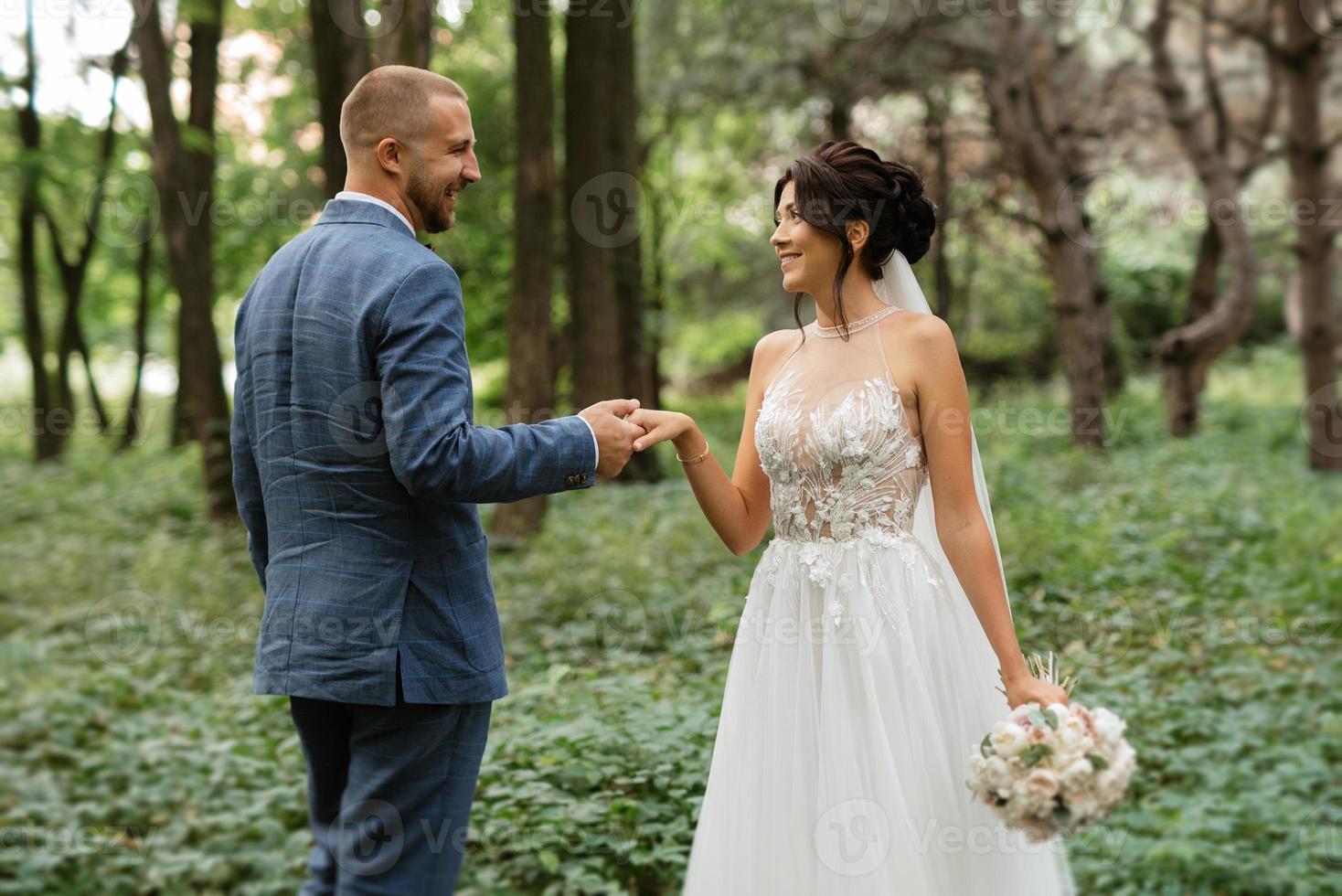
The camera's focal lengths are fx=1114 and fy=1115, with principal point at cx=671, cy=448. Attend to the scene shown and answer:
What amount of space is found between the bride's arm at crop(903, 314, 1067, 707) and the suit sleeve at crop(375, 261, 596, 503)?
1173 mm

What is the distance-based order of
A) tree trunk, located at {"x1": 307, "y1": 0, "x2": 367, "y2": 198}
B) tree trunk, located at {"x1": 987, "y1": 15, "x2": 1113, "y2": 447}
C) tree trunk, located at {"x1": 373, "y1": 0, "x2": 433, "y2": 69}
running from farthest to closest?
tree trunk, located at {"x1": 987, "y1": 15, "x2": 1113, "y2": 447}, tree trunk, located at {"x1": 307, "y1": 0, "x2": 367, "y2": 198}, tree trunk, located at {"x1": 373, "y1": 0, "x2": 433, "y2": 69}

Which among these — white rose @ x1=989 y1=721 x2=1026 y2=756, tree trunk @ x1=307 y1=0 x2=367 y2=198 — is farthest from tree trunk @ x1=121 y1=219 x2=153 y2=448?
white rose @ x1=989 y1=721 x2=1026 y2=756

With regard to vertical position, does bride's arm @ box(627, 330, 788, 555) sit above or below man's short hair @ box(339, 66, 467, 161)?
below

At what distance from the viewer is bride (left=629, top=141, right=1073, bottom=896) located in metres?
3.09

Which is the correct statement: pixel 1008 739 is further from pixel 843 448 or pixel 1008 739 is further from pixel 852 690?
pixel 843 448

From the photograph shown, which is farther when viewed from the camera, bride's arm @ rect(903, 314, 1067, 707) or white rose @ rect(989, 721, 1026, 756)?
bride's arm @ rect(903, 314, 1067, 707)

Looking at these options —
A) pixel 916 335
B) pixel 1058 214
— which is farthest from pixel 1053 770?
pixel 1058 214

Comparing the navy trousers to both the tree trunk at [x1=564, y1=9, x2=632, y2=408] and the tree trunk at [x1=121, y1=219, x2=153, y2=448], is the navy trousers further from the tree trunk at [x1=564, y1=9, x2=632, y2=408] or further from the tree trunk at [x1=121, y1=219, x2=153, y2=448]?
the tree trunk at [x1=121, y1=219, x2=153, y2=448]

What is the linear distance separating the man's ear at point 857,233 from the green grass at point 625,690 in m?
2.15

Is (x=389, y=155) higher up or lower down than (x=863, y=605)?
higher up

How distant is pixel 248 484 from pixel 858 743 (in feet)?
6.00

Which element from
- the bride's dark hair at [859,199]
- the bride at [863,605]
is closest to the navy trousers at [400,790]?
the bride at [863,605]

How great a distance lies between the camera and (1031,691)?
300 cm

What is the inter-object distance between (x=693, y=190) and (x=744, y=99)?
451 centimetres
